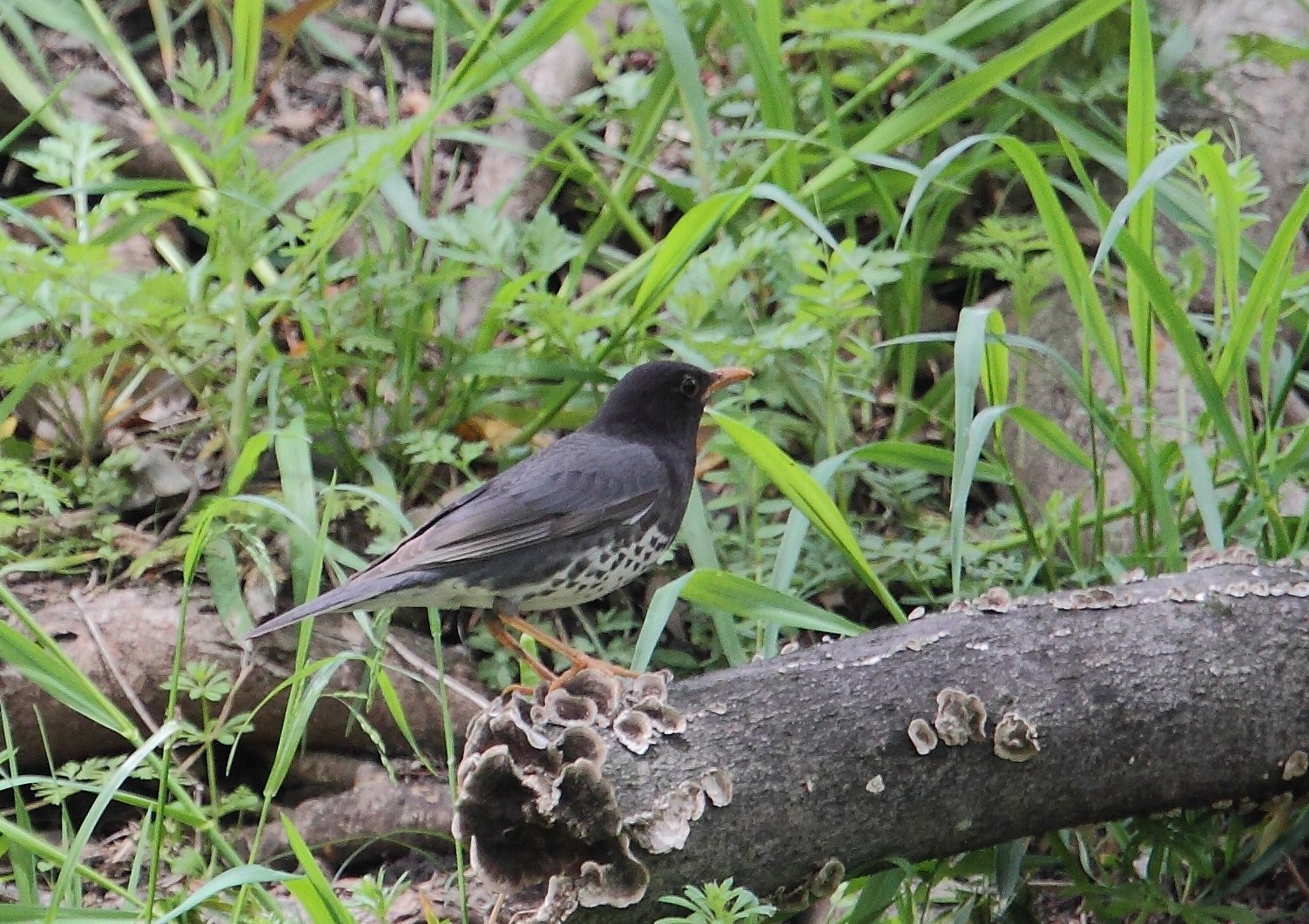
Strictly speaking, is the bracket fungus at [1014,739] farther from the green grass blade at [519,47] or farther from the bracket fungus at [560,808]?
the green grass blade at [519,47]

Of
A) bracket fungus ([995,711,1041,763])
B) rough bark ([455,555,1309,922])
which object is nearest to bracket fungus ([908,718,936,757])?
rough bark ([455,555,1309,922])

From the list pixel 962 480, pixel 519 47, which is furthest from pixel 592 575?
pixel 519 47

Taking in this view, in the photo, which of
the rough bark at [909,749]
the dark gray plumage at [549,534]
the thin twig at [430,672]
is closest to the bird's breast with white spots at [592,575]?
the dark gray plumage at [549,534]

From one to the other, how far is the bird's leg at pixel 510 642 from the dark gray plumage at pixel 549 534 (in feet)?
0.16

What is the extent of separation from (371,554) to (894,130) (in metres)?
2.01

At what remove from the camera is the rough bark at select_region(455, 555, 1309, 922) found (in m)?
2.73

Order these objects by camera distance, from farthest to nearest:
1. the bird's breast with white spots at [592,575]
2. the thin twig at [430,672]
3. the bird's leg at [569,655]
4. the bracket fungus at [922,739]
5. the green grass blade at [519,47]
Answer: the green grass blade at [519,47] < the thin twig at [430,672] < the bird's breast with white spots at [592,575] < the bird's leg at [569,655] < the bracket fungus at [922,739]

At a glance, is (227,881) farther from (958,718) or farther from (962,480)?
(962,480)

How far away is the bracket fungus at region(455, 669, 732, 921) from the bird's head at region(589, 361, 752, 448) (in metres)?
1.51

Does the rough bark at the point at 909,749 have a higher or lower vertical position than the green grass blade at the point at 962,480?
lower

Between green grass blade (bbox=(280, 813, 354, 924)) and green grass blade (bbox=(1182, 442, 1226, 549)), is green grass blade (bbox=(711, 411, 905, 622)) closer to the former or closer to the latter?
green grass blade (bbox=(1182, 442, 1226, 549))

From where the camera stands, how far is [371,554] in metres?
4.45

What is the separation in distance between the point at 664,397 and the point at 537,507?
59 cm

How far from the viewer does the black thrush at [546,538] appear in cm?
363
